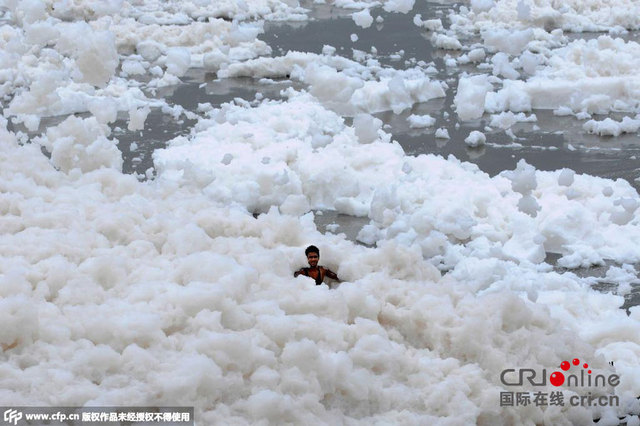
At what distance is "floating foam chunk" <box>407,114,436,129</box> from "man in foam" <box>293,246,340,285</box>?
14.3 feet

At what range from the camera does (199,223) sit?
6.54 metres

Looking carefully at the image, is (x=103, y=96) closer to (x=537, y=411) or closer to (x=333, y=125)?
(x=333, y=125)

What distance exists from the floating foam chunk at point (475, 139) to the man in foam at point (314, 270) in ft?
12.8

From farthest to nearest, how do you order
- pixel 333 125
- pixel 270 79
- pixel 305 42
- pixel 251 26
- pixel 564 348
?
pixel 251 26 → pixel 305 42 → pixel 270 79 → pixel 333 125 → pixel 564 348

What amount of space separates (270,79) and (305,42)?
Result: 7.53 ft

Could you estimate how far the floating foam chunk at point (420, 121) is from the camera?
33.1 feet

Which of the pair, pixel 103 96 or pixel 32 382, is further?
pixel 103 96

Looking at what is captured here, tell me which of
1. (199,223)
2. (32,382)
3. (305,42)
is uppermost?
(305,42)

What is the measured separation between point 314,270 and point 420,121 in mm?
4498

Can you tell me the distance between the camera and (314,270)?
19.6ft

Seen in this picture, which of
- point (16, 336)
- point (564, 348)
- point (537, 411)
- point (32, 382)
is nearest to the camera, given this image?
point (32, 382)

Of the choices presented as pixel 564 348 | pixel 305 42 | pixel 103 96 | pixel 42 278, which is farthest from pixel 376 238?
pixel 305 42

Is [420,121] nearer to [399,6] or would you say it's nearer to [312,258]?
[312,258]

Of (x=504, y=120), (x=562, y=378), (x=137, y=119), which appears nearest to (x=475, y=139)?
(x=504, y=120)
